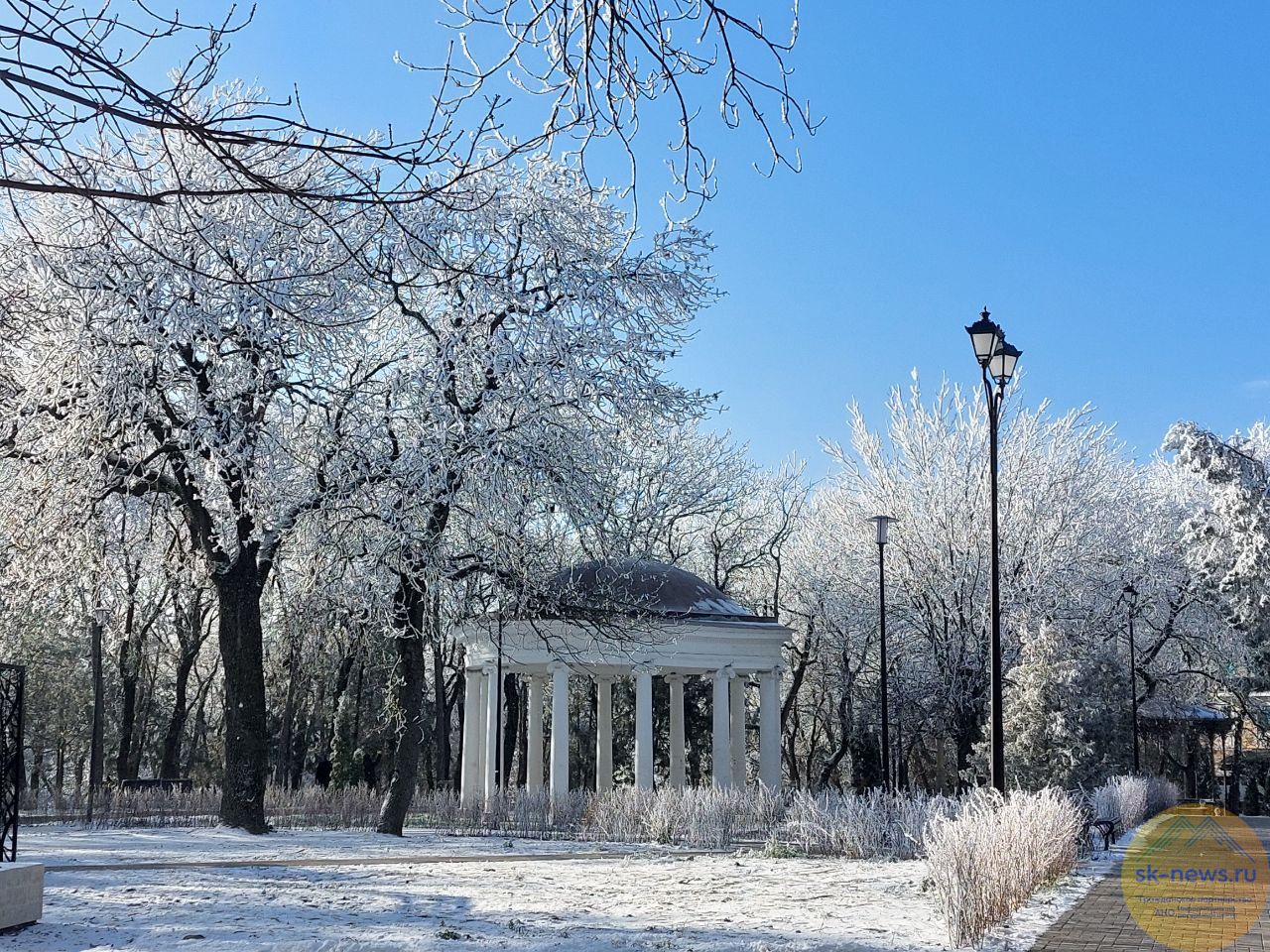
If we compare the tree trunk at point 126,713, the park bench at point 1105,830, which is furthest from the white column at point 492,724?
the tree trunk at point 126,713

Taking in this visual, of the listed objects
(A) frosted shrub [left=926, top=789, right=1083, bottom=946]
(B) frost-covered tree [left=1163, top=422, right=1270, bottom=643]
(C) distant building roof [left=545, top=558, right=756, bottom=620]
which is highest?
(B) frost-covered tree [left=1163, top=422, right=1270, bottom=643]

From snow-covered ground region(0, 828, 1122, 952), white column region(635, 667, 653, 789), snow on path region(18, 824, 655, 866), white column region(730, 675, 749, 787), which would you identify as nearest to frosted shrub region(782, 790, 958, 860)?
snow-covered ground region(0, 828, 1122, 952)

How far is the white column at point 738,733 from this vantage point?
25.3 meters

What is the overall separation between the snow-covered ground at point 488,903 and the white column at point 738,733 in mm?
11068

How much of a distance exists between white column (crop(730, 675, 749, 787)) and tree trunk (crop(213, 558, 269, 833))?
36.6 ft

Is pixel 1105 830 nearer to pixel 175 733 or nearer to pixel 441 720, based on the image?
pixel 441 720

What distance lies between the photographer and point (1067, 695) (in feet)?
80.1

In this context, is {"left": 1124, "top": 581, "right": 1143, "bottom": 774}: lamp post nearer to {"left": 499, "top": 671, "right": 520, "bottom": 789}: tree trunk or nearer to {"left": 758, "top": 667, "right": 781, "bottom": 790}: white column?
{"left": 758, "top": 667, "right": 781, "bottom": 790}: white column

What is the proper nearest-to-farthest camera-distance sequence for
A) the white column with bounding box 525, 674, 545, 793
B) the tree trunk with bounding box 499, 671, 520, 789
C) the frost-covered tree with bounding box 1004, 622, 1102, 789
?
the frost-covered tree with bounding box 1004, 622, 1102, 789 → the white column with bounding box 525, 674, 545, 793 → the tree trunk with bounding box 499, 671, 520, 789

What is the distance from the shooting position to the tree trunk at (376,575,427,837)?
56.7 feet

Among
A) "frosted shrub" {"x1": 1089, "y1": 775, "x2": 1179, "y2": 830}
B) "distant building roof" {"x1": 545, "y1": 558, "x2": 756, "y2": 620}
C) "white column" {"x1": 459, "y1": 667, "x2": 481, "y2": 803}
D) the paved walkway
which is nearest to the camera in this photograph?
the paved walkway

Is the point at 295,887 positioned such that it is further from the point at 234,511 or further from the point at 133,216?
the point at 133,216

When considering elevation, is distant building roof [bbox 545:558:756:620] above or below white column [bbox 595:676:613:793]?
above

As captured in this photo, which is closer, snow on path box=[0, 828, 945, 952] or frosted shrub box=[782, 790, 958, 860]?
snow on path box=[0, 828, 945, 952]
